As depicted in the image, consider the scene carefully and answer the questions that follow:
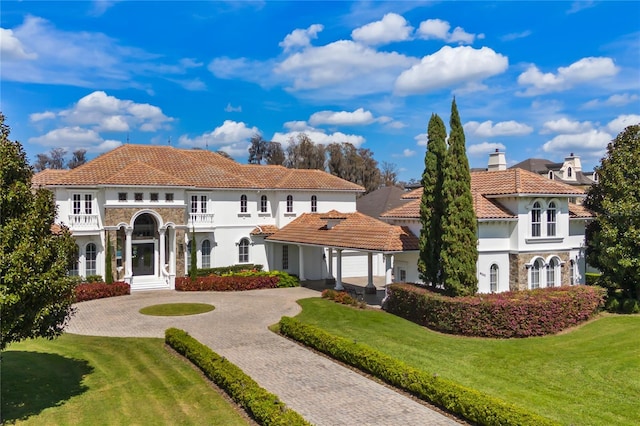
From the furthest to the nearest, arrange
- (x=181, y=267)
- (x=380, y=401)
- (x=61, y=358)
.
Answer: (x=181, y=267), (x=61, y=358), (x=380, y=401)

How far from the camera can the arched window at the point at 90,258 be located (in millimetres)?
31422

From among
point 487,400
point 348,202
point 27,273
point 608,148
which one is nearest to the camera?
point 27,273

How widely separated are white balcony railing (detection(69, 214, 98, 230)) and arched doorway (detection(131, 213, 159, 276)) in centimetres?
282

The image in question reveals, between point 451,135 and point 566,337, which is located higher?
point 451,135

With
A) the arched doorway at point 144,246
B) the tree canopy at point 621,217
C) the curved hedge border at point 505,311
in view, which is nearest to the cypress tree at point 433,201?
the curved hedge border at point 505,311

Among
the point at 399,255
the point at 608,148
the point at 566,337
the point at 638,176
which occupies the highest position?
the point at 608,148

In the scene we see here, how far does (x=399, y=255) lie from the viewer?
27.9m

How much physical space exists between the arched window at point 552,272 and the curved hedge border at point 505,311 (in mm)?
3904

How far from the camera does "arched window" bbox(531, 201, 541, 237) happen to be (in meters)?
25.8

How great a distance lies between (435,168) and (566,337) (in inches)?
360

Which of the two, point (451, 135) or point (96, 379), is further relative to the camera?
point (451, 135)

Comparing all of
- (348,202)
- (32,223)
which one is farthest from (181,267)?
(32,223)

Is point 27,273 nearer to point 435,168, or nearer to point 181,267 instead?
point 435,168

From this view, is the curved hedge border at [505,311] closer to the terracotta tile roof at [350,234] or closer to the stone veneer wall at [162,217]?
the terracotta tile roof at [350,234]
